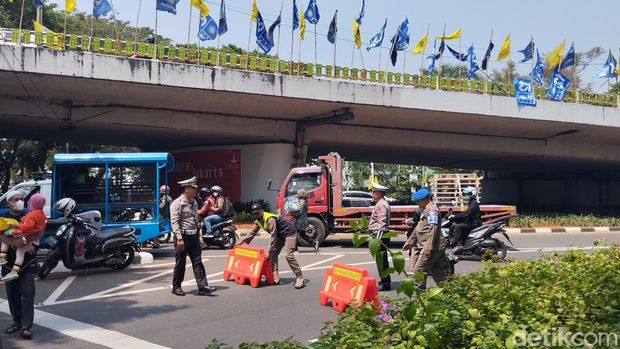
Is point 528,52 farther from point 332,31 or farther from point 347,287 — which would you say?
point 347,287

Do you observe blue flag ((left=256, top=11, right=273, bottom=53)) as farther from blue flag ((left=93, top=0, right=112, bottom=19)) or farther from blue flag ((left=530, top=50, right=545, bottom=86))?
blue flag ((left=530, top=50, right=545, bottom=86))

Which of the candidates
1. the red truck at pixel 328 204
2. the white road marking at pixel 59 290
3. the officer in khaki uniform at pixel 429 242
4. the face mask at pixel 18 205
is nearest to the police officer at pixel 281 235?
the officer in khaki uniform at pixel 429 242

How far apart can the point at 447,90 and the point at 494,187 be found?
2109 cm

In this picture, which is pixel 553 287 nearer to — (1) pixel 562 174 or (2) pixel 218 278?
(2) pixel 218 278

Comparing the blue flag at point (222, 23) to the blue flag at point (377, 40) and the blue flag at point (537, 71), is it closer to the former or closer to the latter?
the blue flag at point (377, 40)

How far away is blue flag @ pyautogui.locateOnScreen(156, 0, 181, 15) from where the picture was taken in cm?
1855

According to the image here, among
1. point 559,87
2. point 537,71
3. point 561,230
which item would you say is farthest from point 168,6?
point 561,230

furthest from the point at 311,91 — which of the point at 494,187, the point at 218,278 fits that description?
the point at 494,187

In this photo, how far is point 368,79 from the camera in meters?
19.4

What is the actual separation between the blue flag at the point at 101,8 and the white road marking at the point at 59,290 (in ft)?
37.8

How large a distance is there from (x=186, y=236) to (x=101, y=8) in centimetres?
1333

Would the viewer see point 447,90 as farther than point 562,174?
No

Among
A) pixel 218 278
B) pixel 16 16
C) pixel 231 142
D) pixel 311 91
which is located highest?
pixel 16 16

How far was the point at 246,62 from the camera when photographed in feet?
58.6
